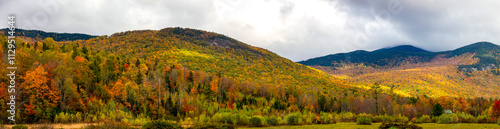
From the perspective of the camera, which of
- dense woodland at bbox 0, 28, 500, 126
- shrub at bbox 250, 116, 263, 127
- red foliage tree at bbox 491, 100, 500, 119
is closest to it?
shrub at bbox 250, 116, 263, 127

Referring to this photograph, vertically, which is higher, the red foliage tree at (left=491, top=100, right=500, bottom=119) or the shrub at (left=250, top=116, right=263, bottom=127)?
the shrub at (left=250, top=116, right=263, bottom=127)

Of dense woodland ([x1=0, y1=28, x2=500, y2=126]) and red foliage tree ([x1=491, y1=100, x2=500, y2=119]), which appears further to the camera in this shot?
red foliage tree ([x1=491, y1=100, x2=500, y2=119])

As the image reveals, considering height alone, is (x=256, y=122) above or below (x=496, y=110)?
above

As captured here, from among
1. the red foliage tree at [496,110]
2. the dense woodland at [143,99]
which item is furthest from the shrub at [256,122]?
the red foliage tree at [496,110]

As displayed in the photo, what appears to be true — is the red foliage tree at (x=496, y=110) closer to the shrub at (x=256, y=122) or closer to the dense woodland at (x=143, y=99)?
the dense woodland at (x=143, y=99)

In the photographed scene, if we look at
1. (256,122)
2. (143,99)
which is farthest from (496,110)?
(143,99)

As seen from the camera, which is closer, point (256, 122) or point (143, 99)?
point (256, 122)

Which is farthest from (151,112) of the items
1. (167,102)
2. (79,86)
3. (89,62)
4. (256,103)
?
(256,103)

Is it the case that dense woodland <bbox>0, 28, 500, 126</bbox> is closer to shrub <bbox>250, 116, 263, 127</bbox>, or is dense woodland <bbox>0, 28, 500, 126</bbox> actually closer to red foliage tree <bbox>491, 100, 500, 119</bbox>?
red foliage tree <bbox>491, 100, 500, 119</bbox>

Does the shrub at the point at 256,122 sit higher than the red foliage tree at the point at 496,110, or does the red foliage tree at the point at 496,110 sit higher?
the shrub at the point at 256,122

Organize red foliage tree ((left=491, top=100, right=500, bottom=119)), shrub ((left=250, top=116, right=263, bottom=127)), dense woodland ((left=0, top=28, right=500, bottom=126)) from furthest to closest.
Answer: red foliage tree ((left=491, top=100, right=500, bottom=119)) → dense woodland ((left=0, top=28, right=500, bottom=126)) → shrub ((left=250, top=116, right=263, bottom=127))

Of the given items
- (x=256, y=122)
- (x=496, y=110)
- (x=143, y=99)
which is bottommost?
(x=496, y=110)

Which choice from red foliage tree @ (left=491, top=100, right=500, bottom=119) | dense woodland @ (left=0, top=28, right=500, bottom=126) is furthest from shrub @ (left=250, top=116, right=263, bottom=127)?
red foliage tree @ (left=491, top=100, right=500, bottom=119)

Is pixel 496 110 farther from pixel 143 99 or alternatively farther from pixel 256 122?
pixel 143 99
